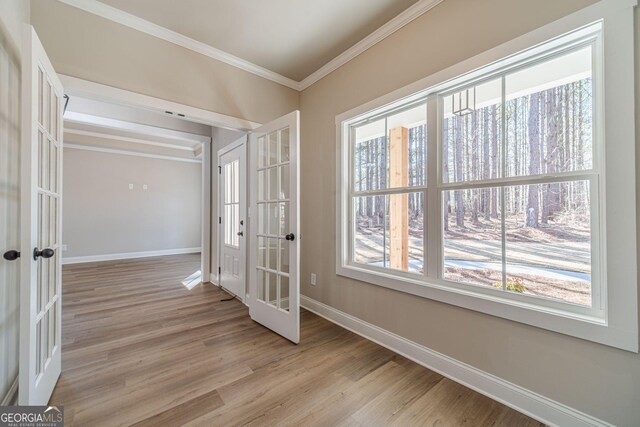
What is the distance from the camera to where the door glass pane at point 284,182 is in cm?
244

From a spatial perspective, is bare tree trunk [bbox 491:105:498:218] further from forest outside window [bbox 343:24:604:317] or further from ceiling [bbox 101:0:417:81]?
ceiling [bbox 101:0:417:81]

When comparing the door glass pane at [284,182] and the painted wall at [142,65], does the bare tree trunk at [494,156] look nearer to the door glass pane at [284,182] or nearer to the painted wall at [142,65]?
the door glass pane at [284,182]

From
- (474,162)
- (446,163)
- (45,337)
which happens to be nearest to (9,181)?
(45,337)

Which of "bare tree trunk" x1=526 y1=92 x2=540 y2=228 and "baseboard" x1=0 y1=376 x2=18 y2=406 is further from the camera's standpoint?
"bare tree trunk" x1=526 y1=92 x2=540 y2=228

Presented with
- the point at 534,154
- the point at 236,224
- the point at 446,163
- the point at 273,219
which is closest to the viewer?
the point at 534,154

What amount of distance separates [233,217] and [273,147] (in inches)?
58.6

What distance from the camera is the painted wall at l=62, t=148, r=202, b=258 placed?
5.42 metres

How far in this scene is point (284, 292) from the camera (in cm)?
244

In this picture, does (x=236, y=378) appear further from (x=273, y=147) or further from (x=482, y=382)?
(x=273, y=147)

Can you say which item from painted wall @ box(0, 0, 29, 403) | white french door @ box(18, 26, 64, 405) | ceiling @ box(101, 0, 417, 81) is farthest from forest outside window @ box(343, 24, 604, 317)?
painted wall @ box(0, 0, 29, 403)

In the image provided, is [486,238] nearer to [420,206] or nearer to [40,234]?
[420,206]

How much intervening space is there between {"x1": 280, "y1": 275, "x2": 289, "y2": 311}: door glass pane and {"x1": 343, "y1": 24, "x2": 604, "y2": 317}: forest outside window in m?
0.85

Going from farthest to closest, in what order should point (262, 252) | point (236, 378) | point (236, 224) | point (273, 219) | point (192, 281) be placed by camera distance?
point (192, 281), point (236, 224), point (262, 252), point (273, 219), point (236, 378)

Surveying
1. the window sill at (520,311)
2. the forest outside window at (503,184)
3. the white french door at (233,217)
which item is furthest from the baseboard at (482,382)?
the white french door at (233,217)
